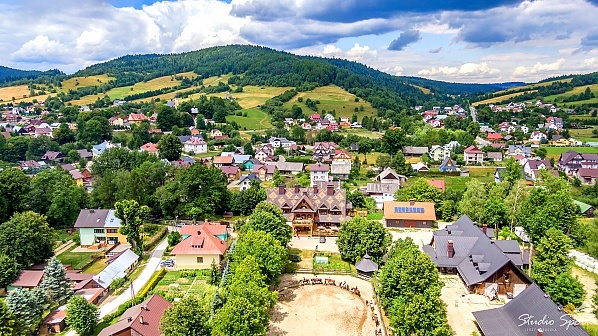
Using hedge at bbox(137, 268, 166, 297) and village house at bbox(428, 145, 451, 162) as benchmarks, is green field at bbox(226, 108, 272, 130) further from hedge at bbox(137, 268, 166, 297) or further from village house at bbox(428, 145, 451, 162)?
hedge at bbox(137, 268, 166, 297)

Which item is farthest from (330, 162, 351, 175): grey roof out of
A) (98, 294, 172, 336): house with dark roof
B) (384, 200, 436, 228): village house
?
(98, 294, 172, 336): house with dark roof

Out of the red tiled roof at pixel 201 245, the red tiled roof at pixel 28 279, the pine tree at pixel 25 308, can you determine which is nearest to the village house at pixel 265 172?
the red tiled roof at pixel 201 245

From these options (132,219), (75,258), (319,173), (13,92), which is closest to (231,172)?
(319,173)

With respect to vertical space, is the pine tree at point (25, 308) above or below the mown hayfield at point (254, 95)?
below

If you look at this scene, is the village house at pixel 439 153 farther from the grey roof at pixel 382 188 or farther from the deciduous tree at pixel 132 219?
the deciduous tree at pixel 132 219

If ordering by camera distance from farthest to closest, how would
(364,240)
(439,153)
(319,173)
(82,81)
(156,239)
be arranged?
1. (82,81)
2. (439,153)
3. (319,173)
4. (156,239)
5. (364,240)

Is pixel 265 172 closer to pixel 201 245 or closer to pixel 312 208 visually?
pixel 312 208
